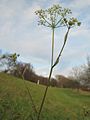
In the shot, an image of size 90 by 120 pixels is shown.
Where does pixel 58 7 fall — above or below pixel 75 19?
above

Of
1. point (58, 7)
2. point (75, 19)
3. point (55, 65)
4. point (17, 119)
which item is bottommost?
point (17, 119)

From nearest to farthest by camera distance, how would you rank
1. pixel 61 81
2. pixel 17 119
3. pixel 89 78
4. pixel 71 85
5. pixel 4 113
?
pixel 17 119
pixel 4 113
pixel 89 78
pixel 71 85
pixel 61 81

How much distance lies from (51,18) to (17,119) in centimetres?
252

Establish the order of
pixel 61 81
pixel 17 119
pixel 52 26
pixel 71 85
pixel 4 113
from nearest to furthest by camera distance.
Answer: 1. pixel 52 26
2. pixel 17 119
3. pixel 4 113
4. pixel 71 85
5. pixel 61 81

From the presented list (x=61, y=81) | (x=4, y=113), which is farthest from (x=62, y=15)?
(x=61, y=81)

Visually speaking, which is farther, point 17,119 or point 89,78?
point 89,78

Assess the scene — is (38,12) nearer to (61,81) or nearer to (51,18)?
(51,18)

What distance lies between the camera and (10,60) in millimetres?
3133

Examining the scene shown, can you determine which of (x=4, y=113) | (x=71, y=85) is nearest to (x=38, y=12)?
(x=4, y=113)

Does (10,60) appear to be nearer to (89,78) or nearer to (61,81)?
(89,78)

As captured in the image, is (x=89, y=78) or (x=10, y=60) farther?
(x=89, y=78)

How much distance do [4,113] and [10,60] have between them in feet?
9.02

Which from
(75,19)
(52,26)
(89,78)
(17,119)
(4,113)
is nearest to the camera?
(75,19)

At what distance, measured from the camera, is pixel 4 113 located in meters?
5.69
